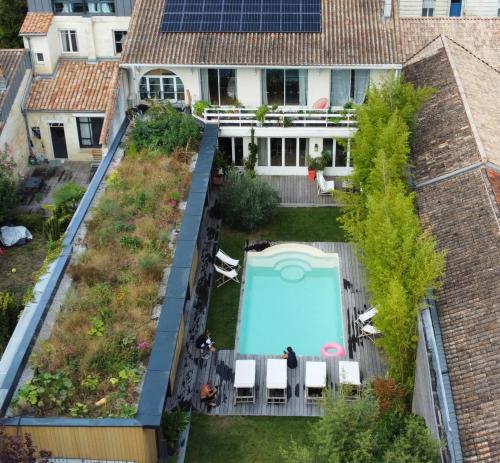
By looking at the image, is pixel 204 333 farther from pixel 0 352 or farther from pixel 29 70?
pixel 29 70

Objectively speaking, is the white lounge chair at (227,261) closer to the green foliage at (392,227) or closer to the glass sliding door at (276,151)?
the green foliage at (392,227)

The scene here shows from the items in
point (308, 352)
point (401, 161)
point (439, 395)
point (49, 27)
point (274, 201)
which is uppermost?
point (49, 27)

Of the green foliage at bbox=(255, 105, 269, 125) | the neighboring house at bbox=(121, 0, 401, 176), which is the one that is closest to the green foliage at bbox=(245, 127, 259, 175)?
the neighboring house at bbox=(121, 0, 401, 176)

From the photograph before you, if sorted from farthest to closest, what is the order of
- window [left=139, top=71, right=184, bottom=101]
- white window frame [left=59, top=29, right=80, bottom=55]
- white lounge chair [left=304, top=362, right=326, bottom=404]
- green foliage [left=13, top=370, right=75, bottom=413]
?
white window frame [left=59, top=29, right=80, bottom=55] < window [left=139, top=71, right=184, bottom=101] < white lounge chair [left=304, top=362, right=326, bottom=404] < green foliage [left=13, top=370, right=75, bottom=413]

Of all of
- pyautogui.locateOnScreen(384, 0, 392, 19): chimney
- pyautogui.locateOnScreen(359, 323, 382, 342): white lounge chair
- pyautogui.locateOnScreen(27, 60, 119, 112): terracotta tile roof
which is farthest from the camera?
pyautogui.locateOnScreen(27, 60, 119, 112): terracotta tile roof

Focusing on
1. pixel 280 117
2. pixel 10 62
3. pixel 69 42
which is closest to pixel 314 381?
pixel 280 117

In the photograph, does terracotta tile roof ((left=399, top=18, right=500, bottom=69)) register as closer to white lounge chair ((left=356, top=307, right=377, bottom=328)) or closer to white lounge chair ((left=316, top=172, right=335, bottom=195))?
white lounge chair ((left=316, top=172, right=335, bottom=195))

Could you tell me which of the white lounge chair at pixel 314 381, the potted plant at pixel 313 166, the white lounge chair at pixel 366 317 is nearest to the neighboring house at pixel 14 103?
the potted plant at pixel 313 166

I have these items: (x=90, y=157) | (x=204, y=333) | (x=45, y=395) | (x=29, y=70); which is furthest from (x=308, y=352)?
(x=29, y=70)
